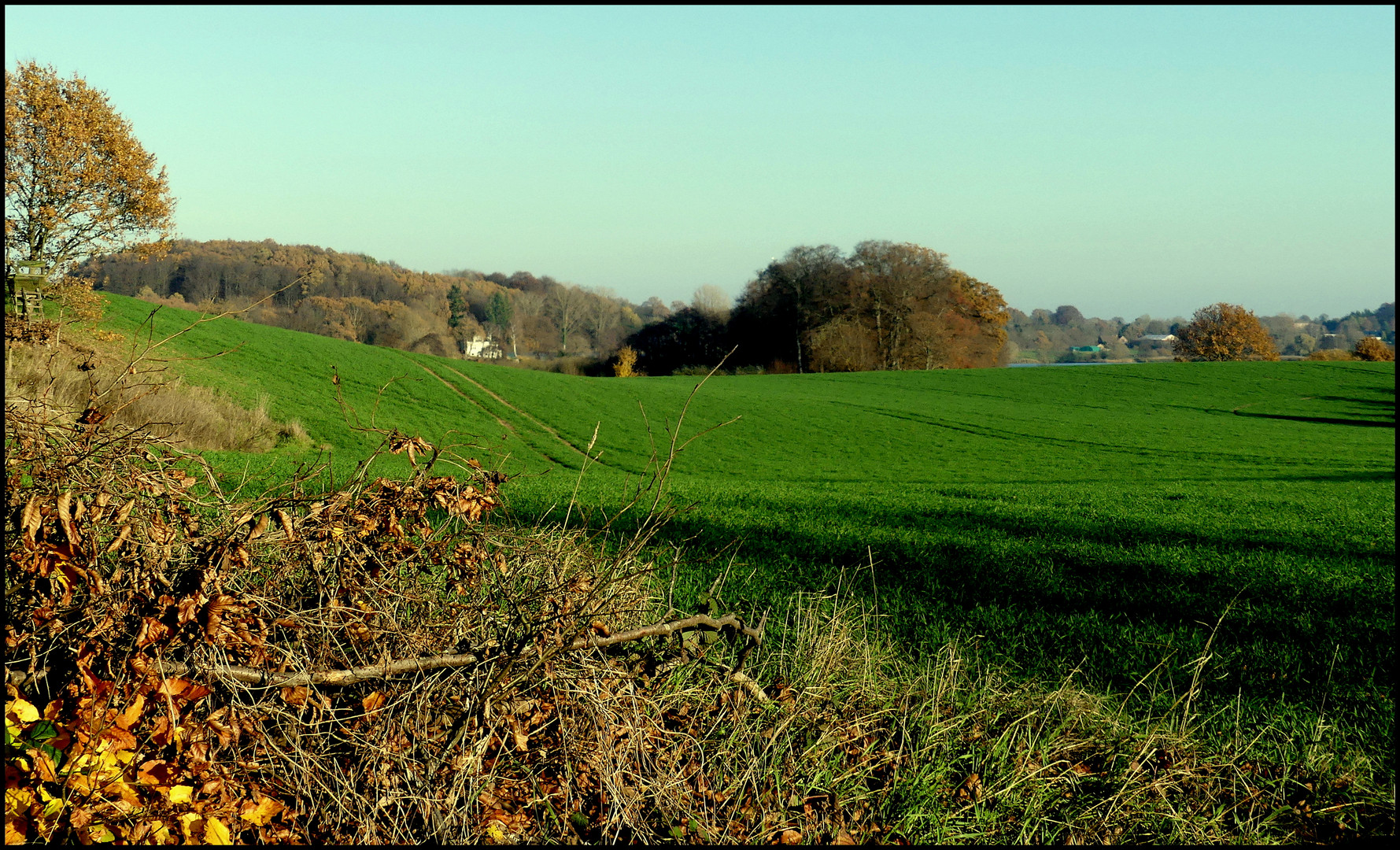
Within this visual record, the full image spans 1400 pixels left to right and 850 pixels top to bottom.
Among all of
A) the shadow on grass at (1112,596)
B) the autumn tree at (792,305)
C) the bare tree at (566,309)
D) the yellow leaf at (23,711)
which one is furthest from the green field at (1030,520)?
the bare tree at (566,309)

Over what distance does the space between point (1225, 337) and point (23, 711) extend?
A: 281 feet

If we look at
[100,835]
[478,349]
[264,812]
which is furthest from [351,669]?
[478,349]

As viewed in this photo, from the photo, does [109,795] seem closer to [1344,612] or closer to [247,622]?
[247,622]

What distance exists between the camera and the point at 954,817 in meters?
3.14

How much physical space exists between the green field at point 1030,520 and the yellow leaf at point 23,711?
1.36 meters

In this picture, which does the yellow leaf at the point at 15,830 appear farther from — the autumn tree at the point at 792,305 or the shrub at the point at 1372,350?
the shrub at the point at 1372,350

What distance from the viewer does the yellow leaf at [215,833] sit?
2.62m

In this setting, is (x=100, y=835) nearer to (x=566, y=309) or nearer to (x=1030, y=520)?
(x=1030, y=520)

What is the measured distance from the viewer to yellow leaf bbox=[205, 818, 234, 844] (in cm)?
262

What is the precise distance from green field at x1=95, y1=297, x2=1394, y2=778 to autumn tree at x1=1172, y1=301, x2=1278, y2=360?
4619 cm

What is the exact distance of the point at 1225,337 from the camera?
73.8 metres

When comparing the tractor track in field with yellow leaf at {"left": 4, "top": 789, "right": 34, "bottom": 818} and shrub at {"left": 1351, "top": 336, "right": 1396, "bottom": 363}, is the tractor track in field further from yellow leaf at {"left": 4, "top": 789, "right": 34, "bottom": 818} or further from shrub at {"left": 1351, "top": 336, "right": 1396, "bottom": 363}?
shrub at {"left": 1351, "top": 336, "right": 1396, "bottom": 363}

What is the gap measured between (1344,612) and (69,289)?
27.9 metres

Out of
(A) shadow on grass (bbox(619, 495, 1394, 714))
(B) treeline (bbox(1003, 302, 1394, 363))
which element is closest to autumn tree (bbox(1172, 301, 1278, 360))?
(B) treeline (bbox(1003, 302, 1394, 363))
